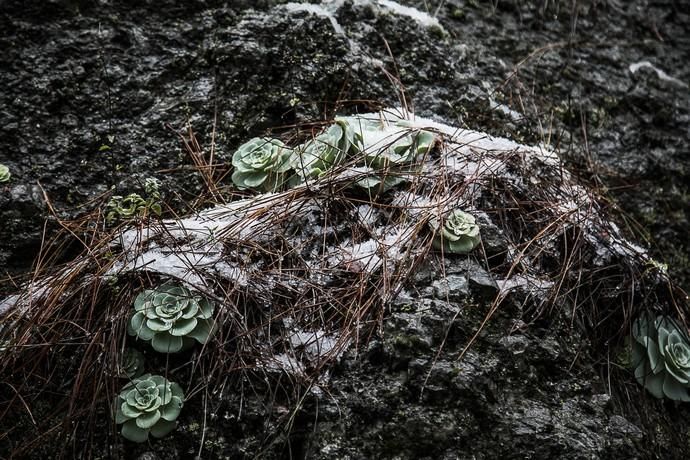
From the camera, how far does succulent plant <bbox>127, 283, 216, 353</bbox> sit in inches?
63.2

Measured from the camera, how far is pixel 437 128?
2.16 meters

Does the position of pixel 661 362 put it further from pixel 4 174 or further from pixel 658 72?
pixel 4 174

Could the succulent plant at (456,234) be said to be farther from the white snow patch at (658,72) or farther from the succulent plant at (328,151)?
the white snow patch at (658,72)

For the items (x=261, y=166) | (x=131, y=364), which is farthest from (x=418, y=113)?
(x=131, y=364)

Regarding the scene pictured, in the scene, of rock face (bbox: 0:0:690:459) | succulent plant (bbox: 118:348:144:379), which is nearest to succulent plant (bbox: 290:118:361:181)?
rock face (bbox: 0:0:690:459)

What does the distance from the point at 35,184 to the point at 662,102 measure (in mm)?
2682

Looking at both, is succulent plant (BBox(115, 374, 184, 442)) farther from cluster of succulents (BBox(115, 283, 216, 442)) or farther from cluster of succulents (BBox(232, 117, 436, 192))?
cluster of succulents (BBox(232, 117, 436, 192))

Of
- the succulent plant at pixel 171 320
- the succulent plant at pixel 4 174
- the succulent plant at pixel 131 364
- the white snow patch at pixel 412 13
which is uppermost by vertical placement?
the white snow patch at pixel 412 13

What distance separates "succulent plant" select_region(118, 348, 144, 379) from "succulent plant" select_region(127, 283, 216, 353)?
0.17ft

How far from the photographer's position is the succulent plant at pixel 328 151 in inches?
79.7

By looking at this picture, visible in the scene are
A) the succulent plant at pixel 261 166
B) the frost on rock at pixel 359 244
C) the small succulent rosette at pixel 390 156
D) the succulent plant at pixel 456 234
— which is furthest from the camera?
the succulent plant at pixel 261 166

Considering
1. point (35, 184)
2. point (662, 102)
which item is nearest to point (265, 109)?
point (35, 184)

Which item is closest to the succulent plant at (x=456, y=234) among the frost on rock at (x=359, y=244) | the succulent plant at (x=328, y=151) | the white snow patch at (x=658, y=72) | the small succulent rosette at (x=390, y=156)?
the frost on rock at (x=359, y=244)

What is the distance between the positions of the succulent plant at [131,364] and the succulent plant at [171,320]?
0.05 metres
